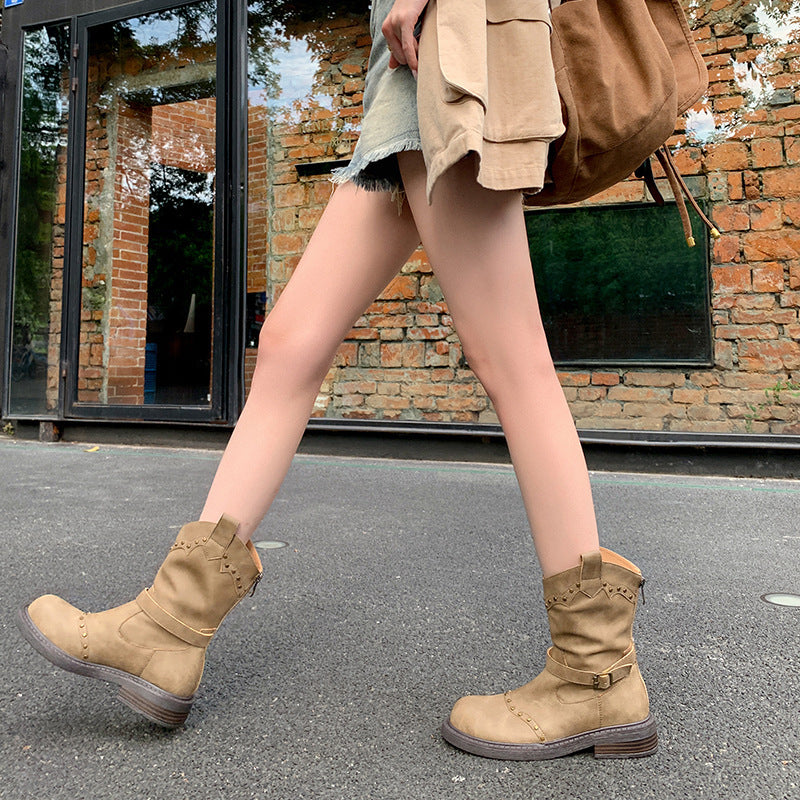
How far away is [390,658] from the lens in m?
1.40

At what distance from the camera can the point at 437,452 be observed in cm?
453

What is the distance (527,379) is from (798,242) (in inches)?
197

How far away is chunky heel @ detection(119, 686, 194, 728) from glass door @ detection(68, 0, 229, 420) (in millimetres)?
4102

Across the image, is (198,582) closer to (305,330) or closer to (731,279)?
(305,330)

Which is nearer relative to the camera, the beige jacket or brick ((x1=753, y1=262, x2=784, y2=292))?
the beige jacket

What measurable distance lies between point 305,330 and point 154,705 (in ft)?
1.95

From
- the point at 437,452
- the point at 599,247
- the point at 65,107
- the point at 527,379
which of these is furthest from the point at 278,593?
the point at 65,107

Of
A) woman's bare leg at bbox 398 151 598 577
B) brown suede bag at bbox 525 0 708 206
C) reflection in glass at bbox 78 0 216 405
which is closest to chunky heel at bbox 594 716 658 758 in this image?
woman's bare leg at bbox 398 151 598 577

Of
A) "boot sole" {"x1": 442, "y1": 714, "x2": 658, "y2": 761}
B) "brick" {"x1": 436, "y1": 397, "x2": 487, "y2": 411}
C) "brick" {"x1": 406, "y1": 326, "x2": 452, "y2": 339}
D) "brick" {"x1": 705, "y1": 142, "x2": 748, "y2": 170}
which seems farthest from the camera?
"brick" {"x1": 406, "y1": 326, "x2": 452, "y2": 339}

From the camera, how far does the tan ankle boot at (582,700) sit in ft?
3.39

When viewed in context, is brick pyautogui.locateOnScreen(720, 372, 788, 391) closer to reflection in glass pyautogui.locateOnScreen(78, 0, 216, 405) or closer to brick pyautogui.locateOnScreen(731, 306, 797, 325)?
brick pyautogui.locateOnScreen(731, 306, 797, 325)

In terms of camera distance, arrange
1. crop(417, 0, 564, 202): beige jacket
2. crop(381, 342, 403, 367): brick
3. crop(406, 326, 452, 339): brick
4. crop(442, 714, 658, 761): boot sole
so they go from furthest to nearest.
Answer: crop(381, 342, 403, 367): brick → crop(406, 326, 452, 339): brick → crop(442, 714, 658, 761): boot sole → crop(417, 0, 564, 202): beige jacket

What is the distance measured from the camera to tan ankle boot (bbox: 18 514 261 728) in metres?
1.05

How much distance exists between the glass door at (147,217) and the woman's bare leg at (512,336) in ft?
13.7
